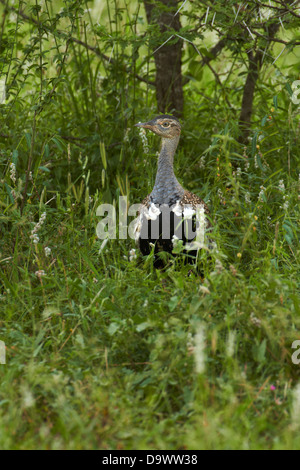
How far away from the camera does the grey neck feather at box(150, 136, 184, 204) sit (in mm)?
3928

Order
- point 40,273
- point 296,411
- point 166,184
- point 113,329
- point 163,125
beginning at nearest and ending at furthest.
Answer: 1. point 296,411
2. point 113,329
3. point 40,273
4. point 166,184
5. point 163,125

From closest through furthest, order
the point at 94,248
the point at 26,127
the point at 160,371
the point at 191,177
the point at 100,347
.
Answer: the point at 160,371, the point at 100,347, the point at 94,248, the point at 26,127, the point at 191,177

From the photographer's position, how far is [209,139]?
5129 millimetres

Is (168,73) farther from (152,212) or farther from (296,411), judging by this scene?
(296,411)

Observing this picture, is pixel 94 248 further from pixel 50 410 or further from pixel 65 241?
pixel 50 410

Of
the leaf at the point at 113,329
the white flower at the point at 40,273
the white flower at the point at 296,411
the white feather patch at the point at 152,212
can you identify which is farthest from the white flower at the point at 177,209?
the white flower at the point at 296,411

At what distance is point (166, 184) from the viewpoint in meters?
3.99

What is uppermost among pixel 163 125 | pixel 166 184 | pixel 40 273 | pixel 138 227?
pixel 163 125

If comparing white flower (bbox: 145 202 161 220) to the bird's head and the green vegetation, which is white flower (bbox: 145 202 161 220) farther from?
the bird's head

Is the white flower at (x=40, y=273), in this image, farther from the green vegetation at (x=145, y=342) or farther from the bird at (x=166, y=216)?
the bird at (x=166, y=216)

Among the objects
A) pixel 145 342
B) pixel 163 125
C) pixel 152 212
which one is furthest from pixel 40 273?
pixel 163 125

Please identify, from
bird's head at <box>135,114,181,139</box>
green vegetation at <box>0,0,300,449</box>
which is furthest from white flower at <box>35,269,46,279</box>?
bird's head at <box>135,114,181,139</box>

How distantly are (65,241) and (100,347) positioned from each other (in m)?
1.24

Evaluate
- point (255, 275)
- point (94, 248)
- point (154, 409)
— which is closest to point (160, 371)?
point (154, 409)
